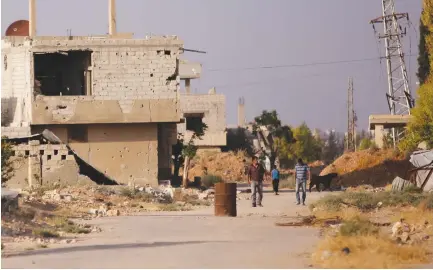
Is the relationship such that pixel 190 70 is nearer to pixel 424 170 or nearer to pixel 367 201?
pixel 424 170

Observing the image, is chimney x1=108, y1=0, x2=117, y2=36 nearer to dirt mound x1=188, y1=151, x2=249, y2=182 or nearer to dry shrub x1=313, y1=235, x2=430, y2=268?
dirt mound x1=188, y1=151, x2=249, y2=182

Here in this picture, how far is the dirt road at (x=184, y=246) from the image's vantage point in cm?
1512

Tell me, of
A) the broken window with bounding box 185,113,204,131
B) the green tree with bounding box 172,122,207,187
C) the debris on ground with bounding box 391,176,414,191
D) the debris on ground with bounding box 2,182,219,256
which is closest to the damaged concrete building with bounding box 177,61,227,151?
the broken window with bounding box 185,113,204,131

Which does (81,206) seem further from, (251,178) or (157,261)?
(157,261)

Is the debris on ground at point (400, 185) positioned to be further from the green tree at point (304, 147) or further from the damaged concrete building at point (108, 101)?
the green tree at point (304, 147)

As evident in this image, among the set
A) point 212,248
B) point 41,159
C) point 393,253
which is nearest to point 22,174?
point 41,159

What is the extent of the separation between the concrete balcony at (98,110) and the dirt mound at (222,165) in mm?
19972

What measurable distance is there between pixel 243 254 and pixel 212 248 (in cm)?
106

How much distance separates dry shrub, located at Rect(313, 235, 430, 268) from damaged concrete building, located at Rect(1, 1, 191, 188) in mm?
28222

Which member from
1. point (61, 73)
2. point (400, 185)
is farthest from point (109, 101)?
point (400, 185)

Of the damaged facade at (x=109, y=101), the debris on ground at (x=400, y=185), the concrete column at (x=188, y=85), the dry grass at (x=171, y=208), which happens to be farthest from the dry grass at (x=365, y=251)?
the concrete column at (x=188, y=85)

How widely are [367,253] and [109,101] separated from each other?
29.8 meters

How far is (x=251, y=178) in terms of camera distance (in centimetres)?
2947

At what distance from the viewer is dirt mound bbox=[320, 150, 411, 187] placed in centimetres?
5112
